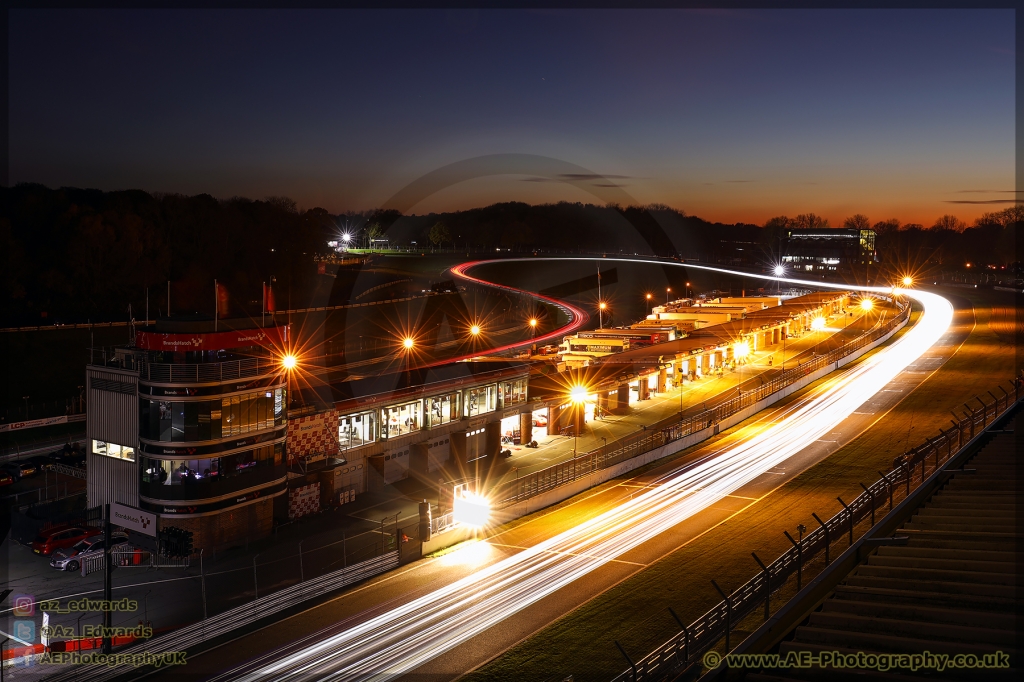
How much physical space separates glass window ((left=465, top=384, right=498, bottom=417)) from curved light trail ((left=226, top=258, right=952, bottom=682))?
792 centimetres

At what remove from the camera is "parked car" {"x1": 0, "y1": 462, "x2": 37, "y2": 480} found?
29750mm

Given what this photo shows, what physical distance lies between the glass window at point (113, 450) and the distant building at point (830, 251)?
135711mm

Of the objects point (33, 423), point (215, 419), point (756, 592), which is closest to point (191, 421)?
point (215, 419)

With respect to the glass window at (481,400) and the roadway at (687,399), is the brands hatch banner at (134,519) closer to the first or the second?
the roadway at (687,399)

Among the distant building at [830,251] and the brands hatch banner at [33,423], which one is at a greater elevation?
the distant building at [830,251]

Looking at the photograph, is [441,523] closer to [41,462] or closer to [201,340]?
[201,340]

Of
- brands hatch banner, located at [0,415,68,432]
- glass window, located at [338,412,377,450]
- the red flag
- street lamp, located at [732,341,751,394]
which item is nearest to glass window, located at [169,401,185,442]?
the red flag

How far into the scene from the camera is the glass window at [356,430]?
2694 centimetres

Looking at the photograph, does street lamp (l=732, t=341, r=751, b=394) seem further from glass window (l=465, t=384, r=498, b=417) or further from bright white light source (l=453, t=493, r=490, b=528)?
bright white light source (l=453, t=493, r=490, b=528)

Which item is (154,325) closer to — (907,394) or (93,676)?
(93,676)

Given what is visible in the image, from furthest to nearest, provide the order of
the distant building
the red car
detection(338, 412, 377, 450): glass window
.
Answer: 1. the distant building
2. detection(338, 412, 377, 450): glass window
3. the red car

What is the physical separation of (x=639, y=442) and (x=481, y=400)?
246 inches

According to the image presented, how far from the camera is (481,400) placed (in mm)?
32062

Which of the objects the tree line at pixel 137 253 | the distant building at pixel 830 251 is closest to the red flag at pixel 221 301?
the tree line at pixel 137 253
